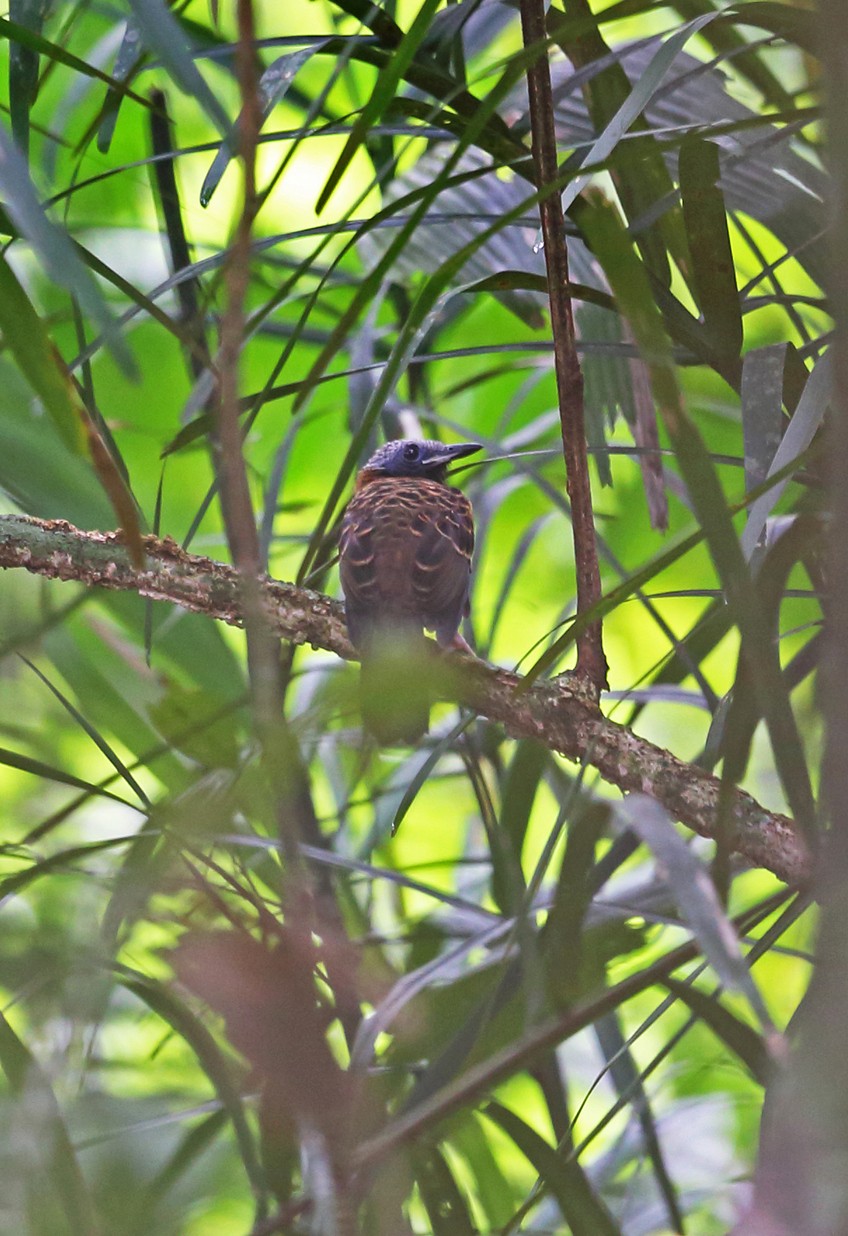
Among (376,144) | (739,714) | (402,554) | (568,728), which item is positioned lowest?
(739,714)

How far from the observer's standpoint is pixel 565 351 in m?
1.06

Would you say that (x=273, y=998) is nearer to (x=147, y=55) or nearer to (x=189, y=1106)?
(x=189, y=1106)

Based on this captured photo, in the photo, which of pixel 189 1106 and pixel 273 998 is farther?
pixel 189 1106

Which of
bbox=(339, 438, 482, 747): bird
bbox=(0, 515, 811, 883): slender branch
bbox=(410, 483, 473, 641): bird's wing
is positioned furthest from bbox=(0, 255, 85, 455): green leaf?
bbox=(410, 483, 473, 641): bird's wing

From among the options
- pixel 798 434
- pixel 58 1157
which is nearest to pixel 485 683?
pixel 798 434

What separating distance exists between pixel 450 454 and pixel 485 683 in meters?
1.35

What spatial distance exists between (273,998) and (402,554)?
4.63 ft

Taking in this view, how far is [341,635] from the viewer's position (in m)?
1.26

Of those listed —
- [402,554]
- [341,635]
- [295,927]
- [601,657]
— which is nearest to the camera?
[295,927]

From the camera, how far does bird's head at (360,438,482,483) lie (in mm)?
2424

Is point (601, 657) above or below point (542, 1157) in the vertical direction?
above

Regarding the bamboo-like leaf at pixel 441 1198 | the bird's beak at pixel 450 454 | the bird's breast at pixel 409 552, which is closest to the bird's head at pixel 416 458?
the bird's beak at pixel 450 454

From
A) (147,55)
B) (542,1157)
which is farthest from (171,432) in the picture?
(542,1157)

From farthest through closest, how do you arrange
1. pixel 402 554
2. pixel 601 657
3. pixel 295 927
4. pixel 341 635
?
pixel 402 554 < pixel 341 635 < pixel 601 657 < pixel 295 927
